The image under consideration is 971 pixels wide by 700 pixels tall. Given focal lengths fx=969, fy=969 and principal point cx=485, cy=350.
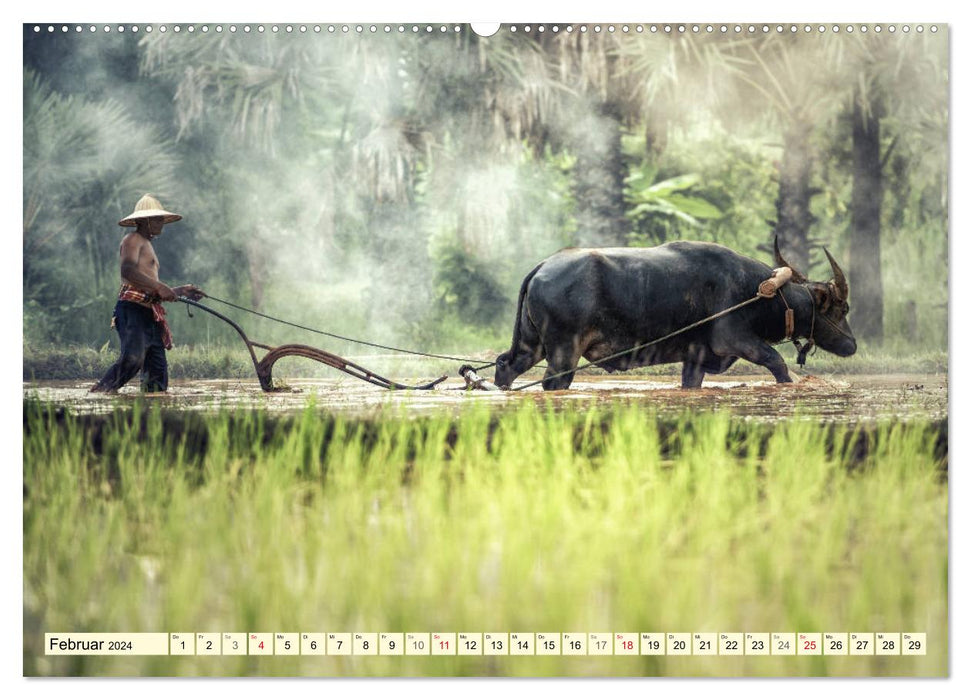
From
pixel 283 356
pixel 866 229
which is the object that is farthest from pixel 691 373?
pixel 283 356

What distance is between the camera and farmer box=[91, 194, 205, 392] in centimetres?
505

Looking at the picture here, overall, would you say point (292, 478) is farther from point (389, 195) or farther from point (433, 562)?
point (389, 195)

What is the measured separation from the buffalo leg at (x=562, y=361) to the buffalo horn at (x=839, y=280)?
1.56 meters

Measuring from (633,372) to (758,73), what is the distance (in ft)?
9.59

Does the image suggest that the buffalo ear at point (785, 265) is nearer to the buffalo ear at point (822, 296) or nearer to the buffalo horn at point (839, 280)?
the buffalo ear at point (822, 296)

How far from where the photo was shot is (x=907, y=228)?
4.95 metres

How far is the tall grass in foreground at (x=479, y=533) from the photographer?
3076 mm

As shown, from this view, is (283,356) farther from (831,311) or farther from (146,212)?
(831,311)

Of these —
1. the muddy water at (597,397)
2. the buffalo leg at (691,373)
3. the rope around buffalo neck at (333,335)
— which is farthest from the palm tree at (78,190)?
the buffalo leg at (691,373)

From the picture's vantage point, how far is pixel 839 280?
5656 mm

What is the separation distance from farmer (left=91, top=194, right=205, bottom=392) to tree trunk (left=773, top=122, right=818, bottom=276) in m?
3.28

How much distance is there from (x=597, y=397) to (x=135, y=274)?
2.53m

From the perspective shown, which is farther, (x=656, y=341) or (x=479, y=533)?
(x=656, y=341)

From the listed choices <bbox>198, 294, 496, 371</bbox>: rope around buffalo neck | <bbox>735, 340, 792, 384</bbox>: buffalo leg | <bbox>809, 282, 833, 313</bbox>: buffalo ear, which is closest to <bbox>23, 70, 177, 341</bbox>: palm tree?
<bbox>198, 294, 496, 371</bbox>: rope around buffalo neck
